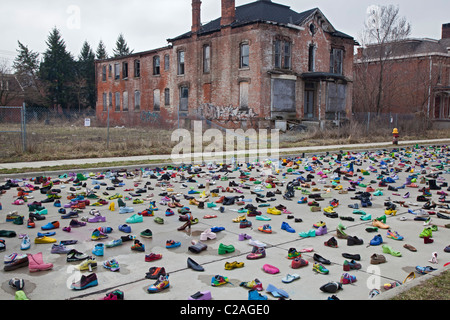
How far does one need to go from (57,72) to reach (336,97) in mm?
46612

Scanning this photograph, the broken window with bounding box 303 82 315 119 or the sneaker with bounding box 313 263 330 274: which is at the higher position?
the broken window with bounding box 303 82 315 119

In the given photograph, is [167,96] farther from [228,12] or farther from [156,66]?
[228,12]

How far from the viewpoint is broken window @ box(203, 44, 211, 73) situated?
114 ft

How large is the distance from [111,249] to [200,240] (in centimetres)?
121

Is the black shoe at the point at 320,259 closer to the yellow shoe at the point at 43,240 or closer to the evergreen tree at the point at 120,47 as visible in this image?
the yellow shoe at the point at 43,240

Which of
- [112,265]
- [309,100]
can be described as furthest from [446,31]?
[112,265]

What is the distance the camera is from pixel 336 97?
3566 centimetres

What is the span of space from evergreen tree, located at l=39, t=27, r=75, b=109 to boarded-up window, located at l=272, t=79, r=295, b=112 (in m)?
43.4

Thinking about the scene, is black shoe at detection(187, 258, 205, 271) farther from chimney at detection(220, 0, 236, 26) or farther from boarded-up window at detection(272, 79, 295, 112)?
chimney at detection(220, 0, 236, 26)

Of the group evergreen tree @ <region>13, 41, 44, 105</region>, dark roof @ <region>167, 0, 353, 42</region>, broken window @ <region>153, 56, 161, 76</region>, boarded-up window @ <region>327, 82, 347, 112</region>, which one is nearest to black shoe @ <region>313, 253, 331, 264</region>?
dark roof @ <region>167, 0, 353, 42</region>

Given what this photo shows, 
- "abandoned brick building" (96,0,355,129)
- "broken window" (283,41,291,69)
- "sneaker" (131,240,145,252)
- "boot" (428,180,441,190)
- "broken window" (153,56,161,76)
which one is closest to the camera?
"sneaker" (131,240,145,252)

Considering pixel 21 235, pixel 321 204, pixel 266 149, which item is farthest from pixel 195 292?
pixel 266 149

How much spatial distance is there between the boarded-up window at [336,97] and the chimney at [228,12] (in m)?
9.87

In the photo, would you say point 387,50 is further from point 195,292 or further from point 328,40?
point 195,292
